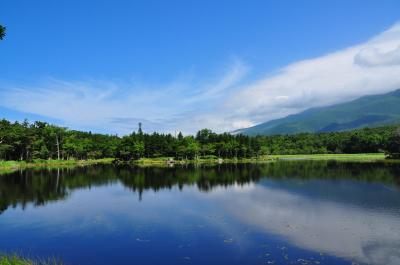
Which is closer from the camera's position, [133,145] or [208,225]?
[208,225]

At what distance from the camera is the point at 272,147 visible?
199 metres

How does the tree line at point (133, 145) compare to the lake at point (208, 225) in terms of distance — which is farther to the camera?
the tree line at point (133, 145)

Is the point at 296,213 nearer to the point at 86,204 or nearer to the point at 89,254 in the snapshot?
the point at 89,254

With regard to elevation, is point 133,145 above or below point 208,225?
above

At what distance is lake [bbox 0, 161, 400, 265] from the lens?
2214 centimetres

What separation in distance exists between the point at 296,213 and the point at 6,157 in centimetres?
11343

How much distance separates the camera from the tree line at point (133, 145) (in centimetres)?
11356

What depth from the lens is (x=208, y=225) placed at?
30.2 m

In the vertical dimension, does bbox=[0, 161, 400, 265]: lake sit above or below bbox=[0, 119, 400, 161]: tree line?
below

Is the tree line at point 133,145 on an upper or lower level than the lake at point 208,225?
upper

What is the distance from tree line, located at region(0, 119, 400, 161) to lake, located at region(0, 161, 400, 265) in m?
65.9

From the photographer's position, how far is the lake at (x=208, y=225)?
72.6ft

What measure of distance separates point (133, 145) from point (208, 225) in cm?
10433

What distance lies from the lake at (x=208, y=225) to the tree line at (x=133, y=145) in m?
65.9
